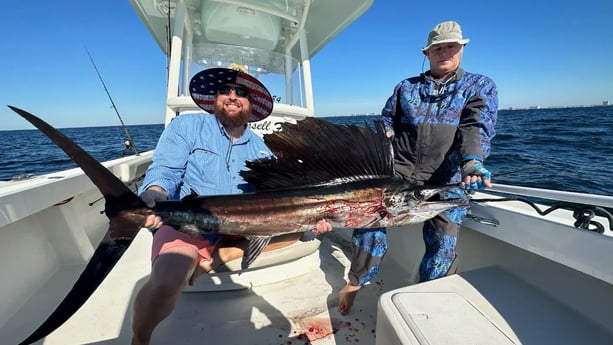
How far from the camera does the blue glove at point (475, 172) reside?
152 cm

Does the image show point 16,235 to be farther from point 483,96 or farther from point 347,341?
point 483,96

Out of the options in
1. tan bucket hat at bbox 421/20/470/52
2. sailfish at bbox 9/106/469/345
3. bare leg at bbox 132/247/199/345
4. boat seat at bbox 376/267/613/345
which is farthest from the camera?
tan bucket hat at bbox 421/20/470/52

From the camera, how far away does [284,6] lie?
397cm

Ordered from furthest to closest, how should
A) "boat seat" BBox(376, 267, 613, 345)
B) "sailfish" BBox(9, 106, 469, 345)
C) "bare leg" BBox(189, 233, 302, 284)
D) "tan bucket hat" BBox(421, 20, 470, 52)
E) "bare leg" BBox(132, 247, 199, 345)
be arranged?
1. "bare leg" BBox(189, 233, 302, 284)
2. "tan bucket hat" BBox(421, 20, 470, 52)
3. "bare leg" BBox(132, 247, 199, 345)
4. "sailfish" BBox(9, 106, 469, 345)
5. "boat seat" BBox(376, 267, 613, 345)

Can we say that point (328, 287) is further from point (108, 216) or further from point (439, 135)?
point (108, 216)

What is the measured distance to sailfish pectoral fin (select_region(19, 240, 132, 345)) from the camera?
112 cm

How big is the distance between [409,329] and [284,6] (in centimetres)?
400

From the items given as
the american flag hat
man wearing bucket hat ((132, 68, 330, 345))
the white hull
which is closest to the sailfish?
man wearing bucket hat ((132, 68, 330, 345))

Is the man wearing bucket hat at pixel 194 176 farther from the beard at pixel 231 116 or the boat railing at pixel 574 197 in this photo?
the boat railing at pixel 574 197

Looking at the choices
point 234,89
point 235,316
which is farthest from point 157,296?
point 234,89

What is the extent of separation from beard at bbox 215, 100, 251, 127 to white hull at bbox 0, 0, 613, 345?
95 centimetres

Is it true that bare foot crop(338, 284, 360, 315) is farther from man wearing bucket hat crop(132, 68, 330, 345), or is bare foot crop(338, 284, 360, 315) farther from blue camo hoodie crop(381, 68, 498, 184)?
blue camo hoodie crop(381, 68, 498, 184)

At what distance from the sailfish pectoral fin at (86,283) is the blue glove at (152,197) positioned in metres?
0.19

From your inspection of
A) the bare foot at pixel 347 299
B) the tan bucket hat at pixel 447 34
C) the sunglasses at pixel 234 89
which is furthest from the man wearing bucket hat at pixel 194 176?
the tan bucket hat at pixel 447 34
